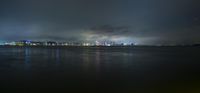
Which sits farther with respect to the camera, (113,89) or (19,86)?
(19,86)

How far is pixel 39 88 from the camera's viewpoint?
16703 millimetres

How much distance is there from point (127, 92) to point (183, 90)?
4773 mm

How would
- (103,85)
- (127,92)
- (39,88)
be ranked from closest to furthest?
1. (127,92)
2. (39,88)
3. (103,85)

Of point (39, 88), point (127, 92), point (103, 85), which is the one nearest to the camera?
point (127, 92)

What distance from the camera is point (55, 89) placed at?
16297 mm

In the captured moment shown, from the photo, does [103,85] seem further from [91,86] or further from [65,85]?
[65,85]

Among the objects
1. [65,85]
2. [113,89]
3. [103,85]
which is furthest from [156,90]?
[65,85]

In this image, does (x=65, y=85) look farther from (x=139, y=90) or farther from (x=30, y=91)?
(x=139, y=90)

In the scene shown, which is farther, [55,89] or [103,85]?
[103,85]

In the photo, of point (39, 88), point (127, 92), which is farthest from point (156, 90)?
point (39, 88)

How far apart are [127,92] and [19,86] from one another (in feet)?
32.9

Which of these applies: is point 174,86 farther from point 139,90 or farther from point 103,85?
point 103,85

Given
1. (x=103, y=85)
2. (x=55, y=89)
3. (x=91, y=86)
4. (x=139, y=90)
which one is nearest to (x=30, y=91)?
(x=55, y=89)

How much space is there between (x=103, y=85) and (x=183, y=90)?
279 inches
